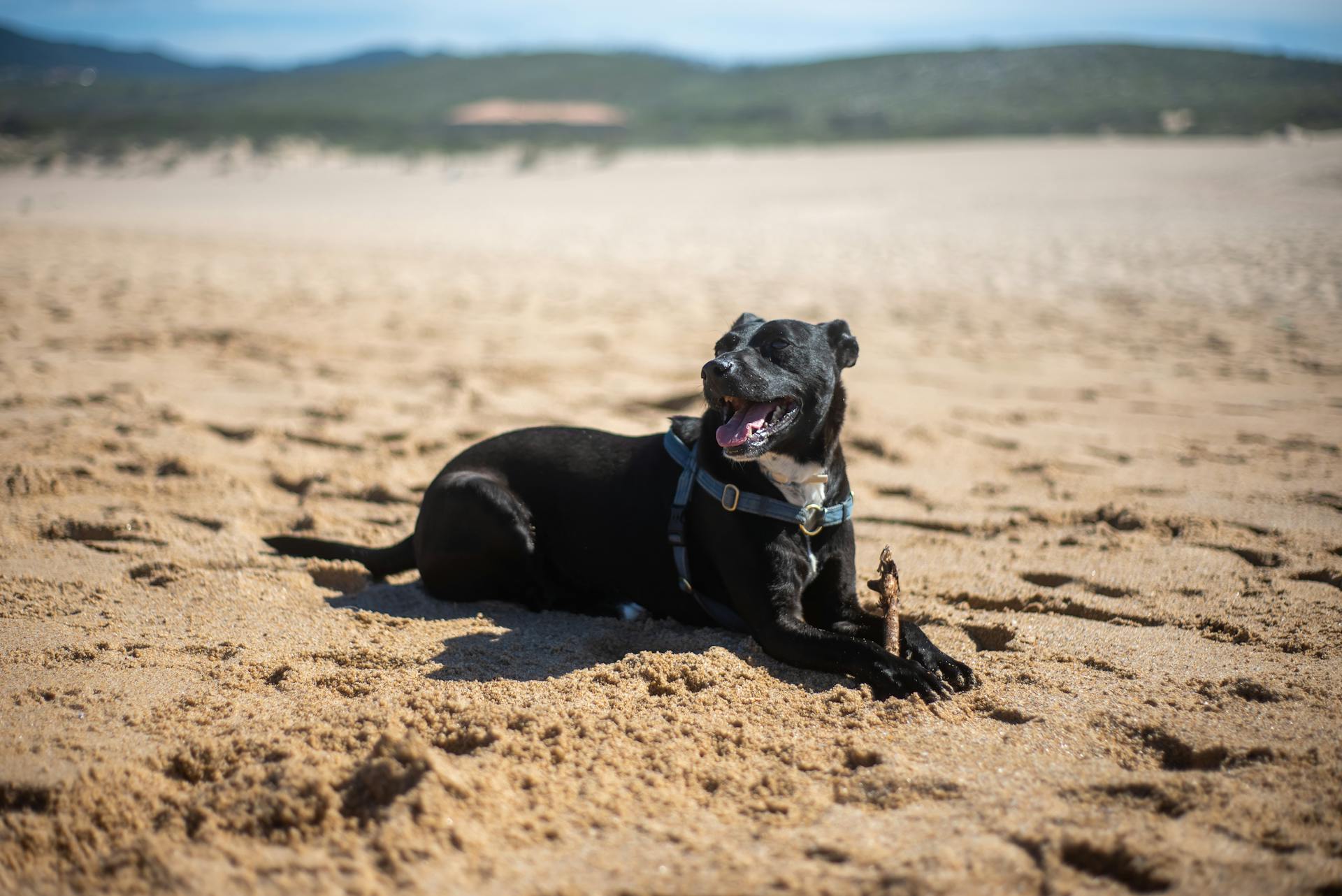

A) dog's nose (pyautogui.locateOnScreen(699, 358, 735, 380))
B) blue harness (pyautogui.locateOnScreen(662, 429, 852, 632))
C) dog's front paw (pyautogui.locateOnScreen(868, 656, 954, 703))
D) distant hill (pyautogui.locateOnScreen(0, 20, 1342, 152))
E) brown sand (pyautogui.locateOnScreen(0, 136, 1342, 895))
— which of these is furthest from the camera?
distant hill (pyautogui.locateOnScreen(0, 20, 1342, 152))

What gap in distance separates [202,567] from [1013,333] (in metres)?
7.23

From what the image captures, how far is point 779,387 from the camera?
314 centimetres

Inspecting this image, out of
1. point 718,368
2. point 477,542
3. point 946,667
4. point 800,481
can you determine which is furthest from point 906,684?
point 477,542

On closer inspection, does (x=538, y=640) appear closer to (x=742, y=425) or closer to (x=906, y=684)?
(x=742, y=425)

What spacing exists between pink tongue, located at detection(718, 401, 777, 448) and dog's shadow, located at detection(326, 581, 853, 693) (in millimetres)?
734

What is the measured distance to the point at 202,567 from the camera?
3.92m

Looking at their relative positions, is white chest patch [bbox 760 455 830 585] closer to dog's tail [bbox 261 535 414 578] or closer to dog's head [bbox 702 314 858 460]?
dog's head [bbox 702 314 858 460]

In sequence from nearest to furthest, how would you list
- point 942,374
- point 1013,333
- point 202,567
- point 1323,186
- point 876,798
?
1. point 876,798
2. point 202,567
3. point 942,374
4. point 1013,333
5. point 1323,186

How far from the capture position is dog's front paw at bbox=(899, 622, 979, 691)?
2986 millimetres

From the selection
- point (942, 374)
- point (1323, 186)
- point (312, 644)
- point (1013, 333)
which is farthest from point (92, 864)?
point (1323, 186)

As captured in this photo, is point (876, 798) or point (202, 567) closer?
point (876, 798)

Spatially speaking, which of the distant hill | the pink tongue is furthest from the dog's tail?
the distant hill

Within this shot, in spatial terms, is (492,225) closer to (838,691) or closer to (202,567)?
(202,567)

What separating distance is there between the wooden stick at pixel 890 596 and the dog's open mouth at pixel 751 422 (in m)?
0.55
